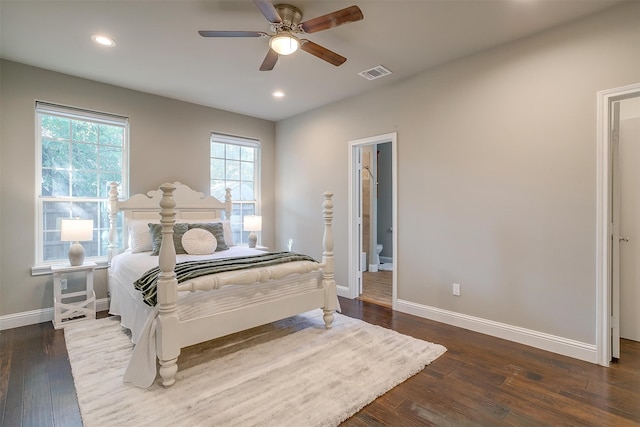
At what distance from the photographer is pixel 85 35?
2.69 meters

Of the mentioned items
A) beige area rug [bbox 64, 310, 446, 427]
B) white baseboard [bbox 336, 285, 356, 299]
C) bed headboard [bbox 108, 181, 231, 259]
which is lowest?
beige area rug [bbox 64, 310, 446, 427]

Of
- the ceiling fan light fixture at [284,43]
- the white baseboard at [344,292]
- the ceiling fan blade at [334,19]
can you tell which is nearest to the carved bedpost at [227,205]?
the white baseboard at [344,292]

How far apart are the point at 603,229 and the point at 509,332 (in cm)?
118

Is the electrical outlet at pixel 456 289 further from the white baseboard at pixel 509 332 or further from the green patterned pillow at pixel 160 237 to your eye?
the green patterned pillow at pixel 160 237

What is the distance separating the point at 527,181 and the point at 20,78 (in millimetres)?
5148

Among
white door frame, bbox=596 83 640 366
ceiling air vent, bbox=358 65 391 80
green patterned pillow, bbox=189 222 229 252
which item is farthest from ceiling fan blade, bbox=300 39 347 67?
green patterned pillow, bbox=189 222 229 252

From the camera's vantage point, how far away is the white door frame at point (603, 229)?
2.38 meters

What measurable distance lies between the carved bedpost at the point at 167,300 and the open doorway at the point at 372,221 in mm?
2489

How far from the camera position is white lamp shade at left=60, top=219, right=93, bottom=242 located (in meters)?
3.18

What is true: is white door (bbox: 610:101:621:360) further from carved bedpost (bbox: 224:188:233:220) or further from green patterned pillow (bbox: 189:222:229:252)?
carved bedpost (bbox: 224:188:233:220)

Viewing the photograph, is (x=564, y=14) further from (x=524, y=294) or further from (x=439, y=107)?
(x=524, y=294)

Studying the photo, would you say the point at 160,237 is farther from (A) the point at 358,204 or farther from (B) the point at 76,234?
(A) the point at 358,204

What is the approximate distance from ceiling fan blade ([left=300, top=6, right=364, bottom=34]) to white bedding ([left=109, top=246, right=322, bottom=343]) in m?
1.95

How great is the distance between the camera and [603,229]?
7.86 ft
